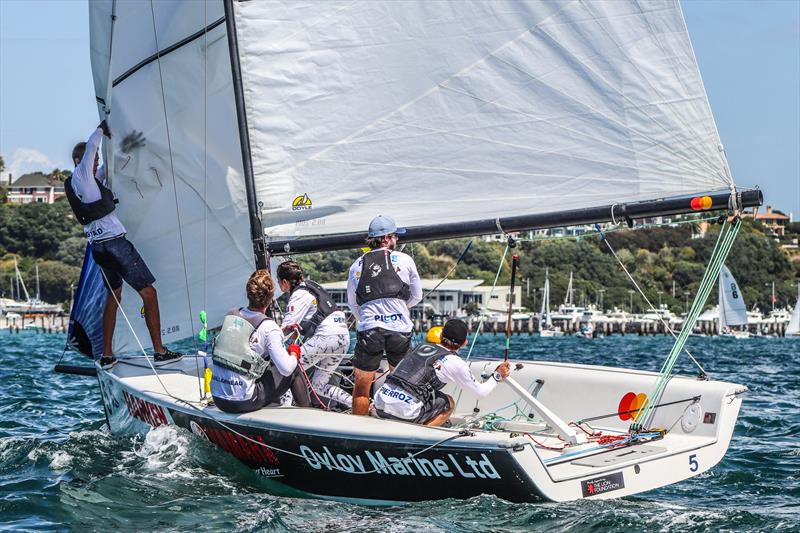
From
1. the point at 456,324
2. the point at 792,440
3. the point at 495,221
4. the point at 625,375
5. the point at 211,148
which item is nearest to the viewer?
the point at 456,324

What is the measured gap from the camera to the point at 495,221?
8.46 metres

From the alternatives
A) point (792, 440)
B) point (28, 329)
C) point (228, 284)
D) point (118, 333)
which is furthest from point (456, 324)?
point (28, 329)

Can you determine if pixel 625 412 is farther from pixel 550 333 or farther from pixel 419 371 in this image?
pixel 550 333

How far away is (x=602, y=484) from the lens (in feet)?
22.6

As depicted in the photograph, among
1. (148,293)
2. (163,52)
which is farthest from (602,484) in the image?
(163,52)

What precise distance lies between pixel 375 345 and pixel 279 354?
2.40 ft

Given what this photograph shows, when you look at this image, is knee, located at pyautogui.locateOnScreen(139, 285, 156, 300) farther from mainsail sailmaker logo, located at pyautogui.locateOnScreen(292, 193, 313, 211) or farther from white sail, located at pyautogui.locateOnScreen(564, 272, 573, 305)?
white sail, located at pyautogui.locateOnScreen(564, 272, 573, 305)

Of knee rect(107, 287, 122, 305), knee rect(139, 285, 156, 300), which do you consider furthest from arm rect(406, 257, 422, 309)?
knee rect(107, 287, 122, 305)

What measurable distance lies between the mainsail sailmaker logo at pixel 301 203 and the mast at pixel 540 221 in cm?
26

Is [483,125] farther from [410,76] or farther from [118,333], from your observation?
[118,333]

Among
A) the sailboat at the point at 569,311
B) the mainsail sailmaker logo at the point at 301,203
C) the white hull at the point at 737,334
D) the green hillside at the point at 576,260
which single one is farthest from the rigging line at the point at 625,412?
the sailboat at the point at 569,311

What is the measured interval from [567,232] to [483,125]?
123cm

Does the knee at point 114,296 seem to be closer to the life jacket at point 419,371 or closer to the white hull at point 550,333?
the life jacket at point 419,371

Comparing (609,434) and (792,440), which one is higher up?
(609,434)
